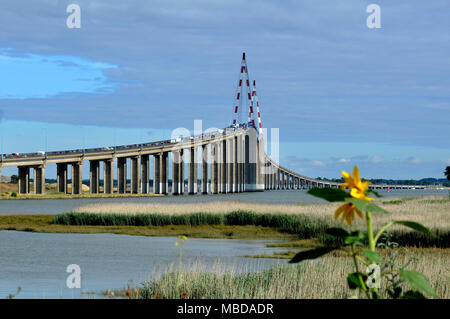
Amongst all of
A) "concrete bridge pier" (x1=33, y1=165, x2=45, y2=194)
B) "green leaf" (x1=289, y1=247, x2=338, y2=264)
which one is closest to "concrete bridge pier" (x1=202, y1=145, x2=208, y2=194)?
"concrete bridge pier" (x1=33, y1=165, x2=45, y2=194)

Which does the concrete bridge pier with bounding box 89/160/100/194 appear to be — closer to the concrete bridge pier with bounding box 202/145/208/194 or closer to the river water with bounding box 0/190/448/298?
the concrete bridge pier with bounding box 202/145/208/194

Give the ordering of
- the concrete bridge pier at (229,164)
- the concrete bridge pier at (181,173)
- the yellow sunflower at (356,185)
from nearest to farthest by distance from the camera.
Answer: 1. the yellow sunflower at (356,185)
2. the concrete bridge pier at (181,173)
3. the concrete bridge pier at (229,164)

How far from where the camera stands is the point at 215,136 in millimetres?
163000

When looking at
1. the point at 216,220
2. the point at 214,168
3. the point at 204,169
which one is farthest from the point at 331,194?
the point at 214,168

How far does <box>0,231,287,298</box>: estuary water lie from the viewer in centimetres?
2097

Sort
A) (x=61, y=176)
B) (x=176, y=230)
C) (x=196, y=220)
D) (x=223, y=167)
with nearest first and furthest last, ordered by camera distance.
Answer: (x=176, y=230), (x=196, y=220), (x=61, y=176), (x=223, y=167)

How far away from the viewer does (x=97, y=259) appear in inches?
1164

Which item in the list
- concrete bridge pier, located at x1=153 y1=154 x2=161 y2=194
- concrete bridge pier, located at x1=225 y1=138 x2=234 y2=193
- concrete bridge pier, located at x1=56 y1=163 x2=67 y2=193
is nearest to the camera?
concrete bridge pier, located at x1=56 y1=163 x2=67 y2=193

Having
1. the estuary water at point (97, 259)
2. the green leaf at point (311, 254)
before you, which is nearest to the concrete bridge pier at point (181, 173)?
the estuary water at point (97, 259)

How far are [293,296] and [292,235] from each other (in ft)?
85.8

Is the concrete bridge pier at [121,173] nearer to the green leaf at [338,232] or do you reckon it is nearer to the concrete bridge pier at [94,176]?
the concrete bridge pier at [94,176]

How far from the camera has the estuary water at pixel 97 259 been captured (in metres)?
21.0

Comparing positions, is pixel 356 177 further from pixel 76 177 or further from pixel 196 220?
pixel 76 177
